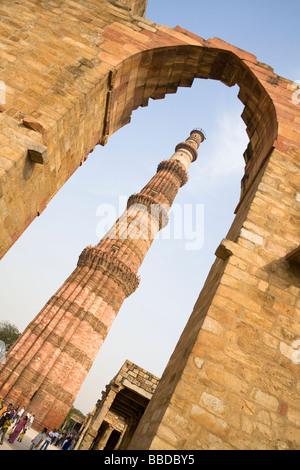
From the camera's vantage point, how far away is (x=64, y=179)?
→ 422 cm

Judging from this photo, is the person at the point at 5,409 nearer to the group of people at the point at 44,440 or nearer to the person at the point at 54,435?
the group of people at the point at 44,440

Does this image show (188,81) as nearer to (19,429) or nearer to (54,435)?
(19,429)

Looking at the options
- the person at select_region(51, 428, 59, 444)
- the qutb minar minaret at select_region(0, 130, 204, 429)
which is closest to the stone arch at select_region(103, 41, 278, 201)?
the qutb minar minaret at select_region(0, 130, 204, 429)

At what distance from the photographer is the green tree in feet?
120

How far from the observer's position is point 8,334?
37.6 m

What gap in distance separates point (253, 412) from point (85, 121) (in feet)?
11.7

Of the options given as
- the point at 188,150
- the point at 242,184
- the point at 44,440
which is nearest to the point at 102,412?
the point at 44,440

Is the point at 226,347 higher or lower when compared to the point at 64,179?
lower

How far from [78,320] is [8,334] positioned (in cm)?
2936

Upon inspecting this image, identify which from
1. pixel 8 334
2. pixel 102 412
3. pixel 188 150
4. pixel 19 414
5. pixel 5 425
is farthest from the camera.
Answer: pixel 8 334

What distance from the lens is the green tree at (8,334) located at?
3664 cm

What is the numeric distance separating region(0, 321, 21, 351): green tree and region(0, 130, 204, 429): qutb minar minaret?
1058 inches
